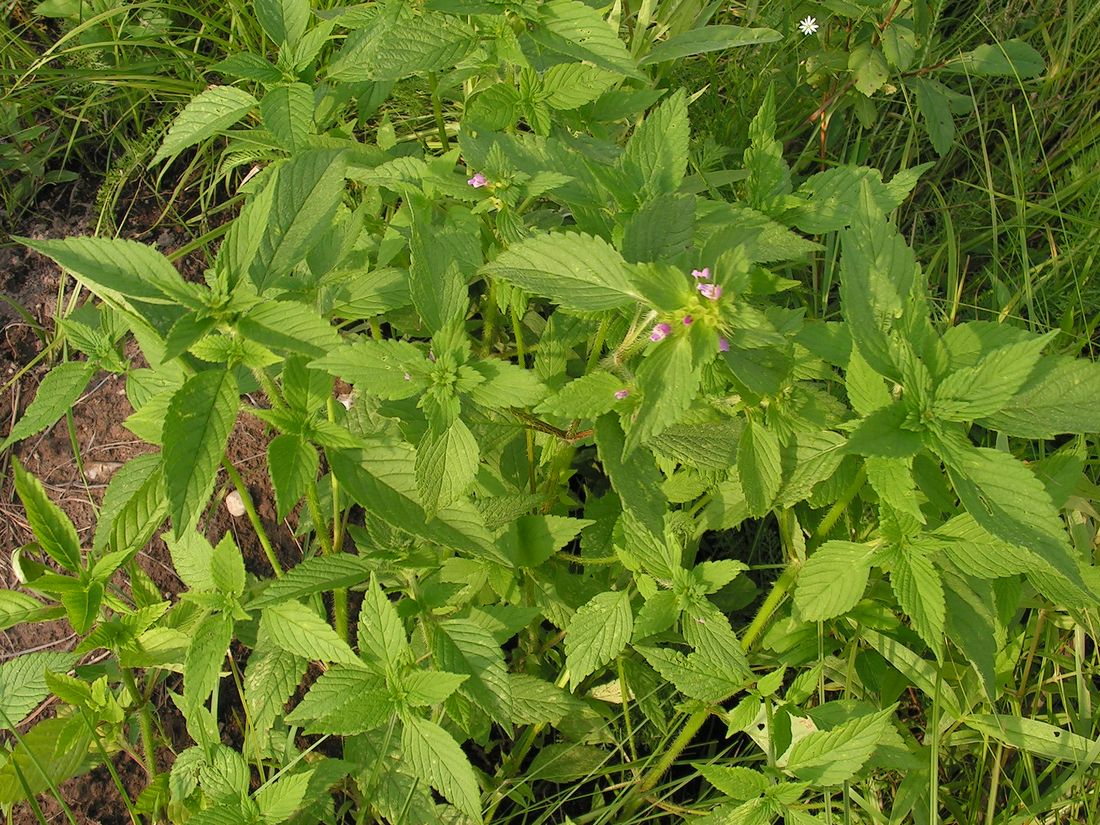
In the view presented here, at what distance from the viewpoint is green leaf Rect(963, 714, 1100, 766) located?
7.26ft

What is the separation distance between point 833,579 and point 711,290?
0.72 metres

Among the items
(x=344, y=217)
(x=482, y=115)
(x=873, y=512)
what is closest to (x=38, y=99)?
(x=344, y=217)

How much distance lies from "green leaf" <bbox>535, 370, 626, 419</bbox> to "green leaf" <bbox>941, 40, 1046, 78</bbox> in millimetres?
2159

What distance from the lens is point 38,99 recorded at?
133 inches

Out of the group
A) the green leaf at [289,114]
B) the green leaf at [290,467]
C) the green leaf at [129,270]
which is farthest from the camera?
the green leaf at [289,114]

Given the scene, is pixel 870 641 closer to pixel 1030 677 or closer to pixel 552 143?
pixel 1030 677

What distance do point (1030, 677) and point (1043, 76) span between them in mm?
2299

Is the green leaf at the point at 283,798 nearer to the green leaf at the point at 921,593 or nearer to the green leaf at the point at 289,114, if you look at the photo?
the green leaf at the point at 921,593

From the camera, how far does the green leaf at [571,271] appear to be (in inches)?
62.9

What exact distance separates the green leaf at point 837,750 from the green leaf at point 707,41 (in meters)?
1.77

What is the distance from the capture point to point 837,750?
1.84m

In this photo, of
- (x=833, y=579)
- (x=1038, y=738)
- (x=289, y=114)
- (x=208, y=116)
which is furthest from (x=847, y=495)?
(x=208, y=116)

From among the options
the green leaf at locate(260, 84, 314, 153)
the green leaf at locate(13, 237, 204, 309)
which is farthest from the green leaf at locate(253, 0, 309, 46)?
the green leaf at locate(13, 237, 204, 309)

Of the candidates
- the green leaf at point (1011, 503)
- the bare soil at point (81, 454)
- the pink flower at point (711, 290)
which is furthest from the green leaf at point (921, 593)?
the bare soil at point (81, 454)
